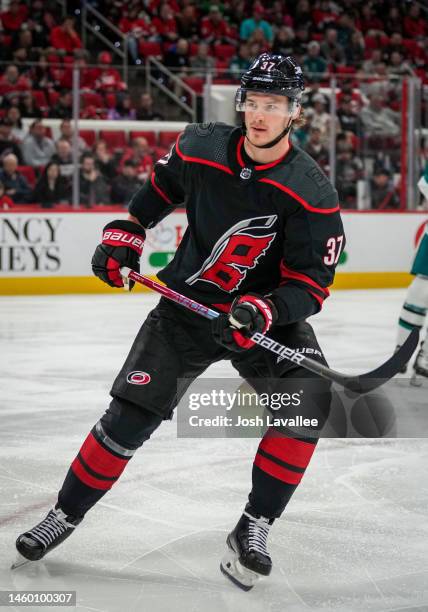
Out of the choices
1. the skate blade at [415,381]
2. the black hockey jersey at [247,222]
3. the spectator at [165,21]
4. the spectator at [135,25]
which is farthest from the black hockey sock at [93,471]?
the spectator at [165,21]

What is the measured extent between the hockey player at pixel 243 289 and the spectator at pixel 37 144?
5904mm

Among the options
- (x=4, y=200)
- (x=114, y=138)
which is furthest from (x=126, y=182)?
(x=4, y=200)

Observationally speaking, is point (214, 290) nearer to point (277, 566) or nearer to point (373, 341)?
point (277, 566)

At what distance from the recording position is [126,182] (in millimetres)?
8352

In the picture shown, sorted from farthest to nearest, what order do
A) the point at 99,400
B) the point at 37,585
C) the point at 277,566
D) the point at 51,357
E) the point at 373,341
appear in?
the point at 373,341 < the point at 51,357 < the point at 99,400 < the point at 277,566 < the point at 37,585

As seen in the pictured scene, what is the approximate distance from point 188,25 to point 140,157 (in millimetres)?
3848

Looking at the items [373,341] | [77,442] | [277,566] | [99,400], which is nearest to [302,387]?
[277,566]

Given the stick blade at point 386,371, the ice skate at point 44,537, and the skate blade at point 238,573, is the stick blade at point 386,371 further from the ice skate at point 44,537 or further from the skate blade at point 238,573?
the ice skate at point 44,537

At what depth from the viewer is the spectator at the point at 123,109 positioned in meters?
8.56

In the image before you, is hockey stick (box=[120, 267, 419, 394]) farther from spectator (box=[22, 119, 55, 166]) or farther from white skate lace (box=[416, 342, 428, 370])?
spectator (box=[22, 119, 55, 166])

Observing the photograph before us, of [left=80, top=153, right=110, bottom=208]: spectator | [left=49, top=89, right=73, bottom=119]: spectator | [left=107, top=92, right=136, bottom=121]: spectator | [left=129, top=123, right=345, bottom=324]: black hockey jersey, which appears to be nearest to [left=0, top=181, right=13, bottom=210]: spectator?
[left=80, top=153, right=110, bottom=208]: spectator

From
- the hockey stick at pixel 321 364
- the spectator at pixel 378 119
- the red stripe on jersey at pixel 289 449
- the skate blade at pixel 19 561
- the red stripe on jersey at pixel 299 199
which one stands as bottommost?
the spectator at pixel 378 119

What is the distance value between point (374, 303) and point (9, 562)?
5.99 m

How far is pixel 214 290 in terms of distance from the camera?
2.50m
